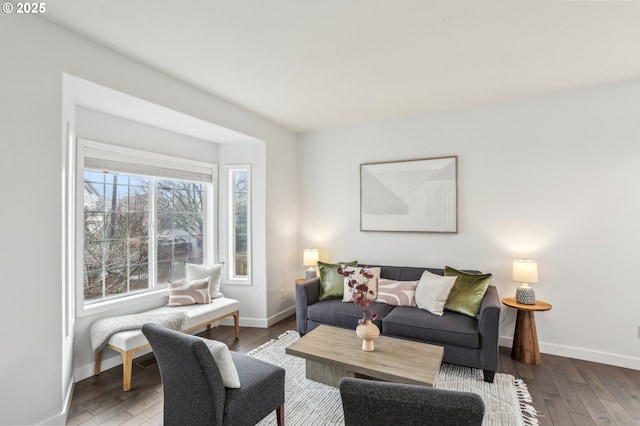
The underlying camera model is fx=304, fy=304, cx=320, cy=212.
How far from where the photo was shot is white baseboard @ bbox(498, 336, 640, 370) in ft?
9.52

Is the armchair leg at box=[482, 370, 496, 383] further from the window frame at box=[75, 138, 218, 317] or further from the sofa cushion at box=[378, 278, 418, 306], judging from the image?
the window frame at box=[75, 138, 218, 317]

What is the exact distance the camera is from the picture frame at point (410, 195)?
3721mm

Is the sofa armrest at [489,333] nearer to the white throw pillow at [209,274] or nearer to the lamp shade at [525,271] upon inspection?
the lamp shade at [525,271]

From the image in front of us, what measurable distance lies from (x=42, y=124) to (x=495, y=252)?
4.25m

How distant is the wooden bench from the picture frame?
206 centimetres

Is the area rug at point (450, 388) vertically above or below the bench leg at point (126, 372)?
below

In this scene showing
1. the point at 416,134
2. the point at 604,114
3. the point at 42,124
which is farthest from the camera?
the point at 416,134

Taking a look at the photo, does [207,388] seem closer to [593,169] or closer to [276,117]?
[276,117]

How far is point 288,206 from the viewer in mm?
4535

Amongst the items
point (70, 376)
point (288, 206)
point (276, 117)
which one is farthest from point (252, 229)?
point (70, 376)

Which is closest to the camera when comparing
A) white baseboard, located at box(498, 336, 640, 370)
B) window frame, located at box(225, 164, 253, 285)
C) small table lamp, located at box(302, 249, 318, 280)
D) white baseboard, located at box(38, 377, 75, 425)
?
white baseboard, located at box(38, 377, 75, 425)

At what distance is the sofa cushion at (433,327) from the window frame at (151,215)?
2521 mm

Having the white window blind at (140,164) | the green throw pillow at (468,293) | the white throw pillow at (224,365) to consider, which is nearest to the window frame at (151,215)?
the white window blind at (140,164)

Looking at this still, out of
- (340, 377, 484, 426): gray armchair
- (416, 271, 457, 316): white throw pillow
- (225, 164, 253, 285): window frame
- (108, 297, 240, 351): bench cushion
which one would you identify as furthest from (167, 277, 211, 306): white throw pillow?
(340, 377, 484, 426): gray armchair
